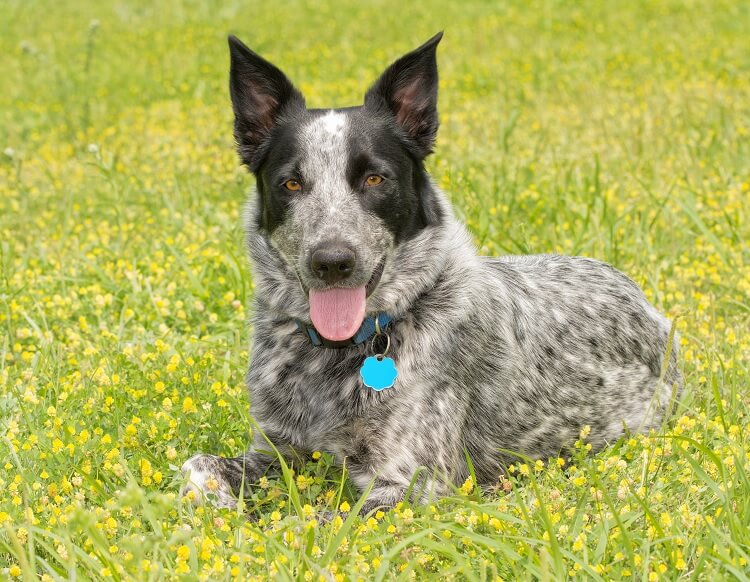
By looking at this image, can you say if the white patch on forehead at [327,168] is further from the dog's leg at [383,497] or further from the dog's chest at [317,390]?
the dog's leg at [383,497]

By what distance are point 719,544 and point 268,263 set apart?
2.27m

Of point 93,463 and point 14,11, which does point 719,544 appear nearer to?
point 93,463

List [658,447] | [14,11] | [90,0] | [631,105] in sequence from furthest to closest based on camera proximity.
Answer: [90,0], [14,11], [631,105], [658,447]

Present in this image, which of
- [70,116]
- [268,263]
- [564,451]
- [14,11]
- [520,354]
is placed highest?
[14,11]

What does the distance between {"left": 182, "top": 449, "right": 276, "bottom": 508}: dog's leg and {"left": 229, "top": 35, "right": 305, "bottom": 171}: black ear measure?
1.33 m

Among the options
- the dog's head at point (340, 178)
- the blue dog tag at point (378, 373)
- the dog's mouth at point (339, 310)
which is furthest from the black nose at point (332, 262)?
the blue dog tag at point (378, 373)

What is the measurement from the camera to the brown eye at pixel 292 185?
4355mm

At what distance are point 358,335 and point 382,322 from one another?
13cm

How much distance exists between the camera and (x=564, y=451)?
16.1ft

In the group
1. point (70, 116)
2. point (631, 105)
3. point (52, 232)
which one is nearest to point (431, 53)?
point (52, 232)

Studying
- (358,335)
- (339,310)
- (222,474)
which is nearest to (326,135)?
(339,310)

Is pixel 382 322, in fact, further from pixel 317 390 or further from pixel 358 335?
pixel 317 390

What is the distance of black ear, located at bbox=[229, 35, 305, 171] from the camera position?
4.54 m

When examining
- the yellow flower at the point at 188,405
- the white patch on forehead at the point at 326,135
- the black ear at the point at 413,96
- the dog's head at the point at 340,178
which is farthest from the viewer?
the yellow flower at the point at 188,405
